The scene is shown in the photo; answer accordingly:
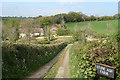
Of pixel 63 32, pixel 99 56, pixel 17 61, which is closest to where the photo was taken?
pixel 99 56

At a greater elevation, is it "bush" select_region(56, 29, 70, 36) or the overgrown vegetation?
"bush" select_region(56, 29, 70, 36)

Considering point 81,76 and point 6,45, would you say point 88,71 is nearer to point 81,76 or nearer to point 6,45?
point 81,76

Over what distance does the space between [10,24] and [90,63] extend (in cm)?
4775

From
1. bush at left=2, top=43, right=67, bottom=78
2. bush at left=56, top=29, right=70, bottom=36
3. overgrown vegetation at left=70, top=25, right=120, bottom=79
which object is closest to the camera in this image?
overgrown vegetation at left=70, top=25, right=120, bottom=79

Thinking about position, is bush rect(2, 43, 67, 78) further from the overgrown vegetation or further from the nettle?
the nettle

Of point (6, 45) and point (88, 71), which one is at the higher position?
point (6, 45)

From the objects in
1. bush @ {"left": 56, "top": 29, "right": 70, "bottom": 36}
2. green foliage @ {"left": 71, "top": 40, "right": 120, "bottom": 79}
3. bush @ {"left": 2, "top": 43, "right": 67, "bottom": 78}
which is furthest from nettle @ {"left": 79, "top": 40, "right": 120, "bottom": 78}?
bush @ {"left": 56, "top": 29, "right": 70, "bottom": 36}

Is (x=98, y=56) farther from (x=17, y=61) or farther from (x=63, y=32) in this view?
(x=63, y=32)

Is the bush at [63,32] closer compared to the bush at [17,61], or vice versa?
the bush at [17,61]

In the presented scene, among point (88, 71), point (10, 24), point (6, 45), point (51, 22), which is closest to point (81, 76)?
point (88, 71)

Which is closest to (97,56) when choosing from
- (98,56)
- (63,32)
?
(98,56)

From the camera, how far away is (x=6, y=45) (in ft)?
26.8

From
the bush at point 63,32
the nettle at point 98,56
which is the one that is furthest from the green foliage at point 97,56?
the bush at point 63,32

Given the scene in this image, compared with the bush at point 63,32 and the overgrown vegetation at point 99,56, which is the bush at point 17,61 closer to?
the overgrown vegetation at point 99,56
